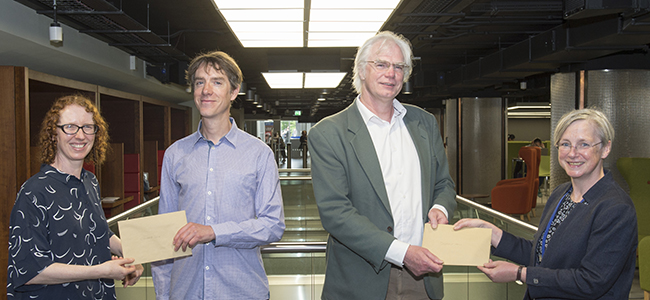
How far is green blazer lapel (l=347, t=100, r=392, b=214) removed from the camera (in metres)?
1.65

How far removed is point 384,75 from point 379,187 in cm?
41

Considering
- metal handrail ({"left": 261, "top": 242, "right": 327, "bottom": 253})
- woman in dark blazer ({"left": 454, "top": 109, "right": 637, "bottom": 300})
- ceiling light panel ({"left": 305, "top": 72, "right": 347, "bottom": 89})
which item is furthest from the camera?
ceiling light panel ({"left": 305, "top": 72, "right": 347, "bottom": 89})

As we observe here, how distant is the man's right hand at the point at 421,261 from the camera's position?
1505 mm

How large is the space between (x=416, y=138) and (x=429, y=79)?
34.8 ft

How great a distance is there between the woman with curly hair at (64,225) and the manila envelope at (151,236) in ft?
0.16

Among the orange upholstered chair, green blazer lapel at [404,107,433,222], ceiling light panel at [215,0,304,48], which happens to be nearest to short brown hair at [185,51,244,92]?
green blazer lapel at [404,107,433,222]

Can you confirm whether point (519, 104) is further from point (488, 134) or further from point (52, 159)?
point (52, 159)

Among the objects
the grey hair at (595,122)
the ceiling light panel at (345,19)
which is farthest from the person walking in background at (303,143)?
the grey hair at (595,122)

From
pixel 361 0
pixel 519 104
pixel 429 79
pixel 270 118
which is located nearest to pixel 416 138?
pixel 361 0

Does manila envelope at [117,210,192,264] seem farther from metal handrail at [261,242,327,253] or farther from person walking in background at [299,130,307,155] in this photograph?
person walking in background at [299,130,307,155]

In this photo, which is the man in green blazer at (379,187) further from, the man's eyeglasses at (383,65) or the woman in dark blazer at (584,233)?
the woman in dark blazer at (584,233)

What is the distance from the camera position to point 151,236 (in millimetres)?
1591

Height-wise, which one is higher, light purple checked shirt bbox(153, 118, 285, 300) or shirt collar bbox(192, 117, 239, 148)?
shirt collar bbox(192, 117, 239, 148)

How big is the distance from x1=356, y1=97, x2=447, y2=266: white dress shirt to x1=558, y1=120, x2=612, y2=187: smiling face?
0.46m
